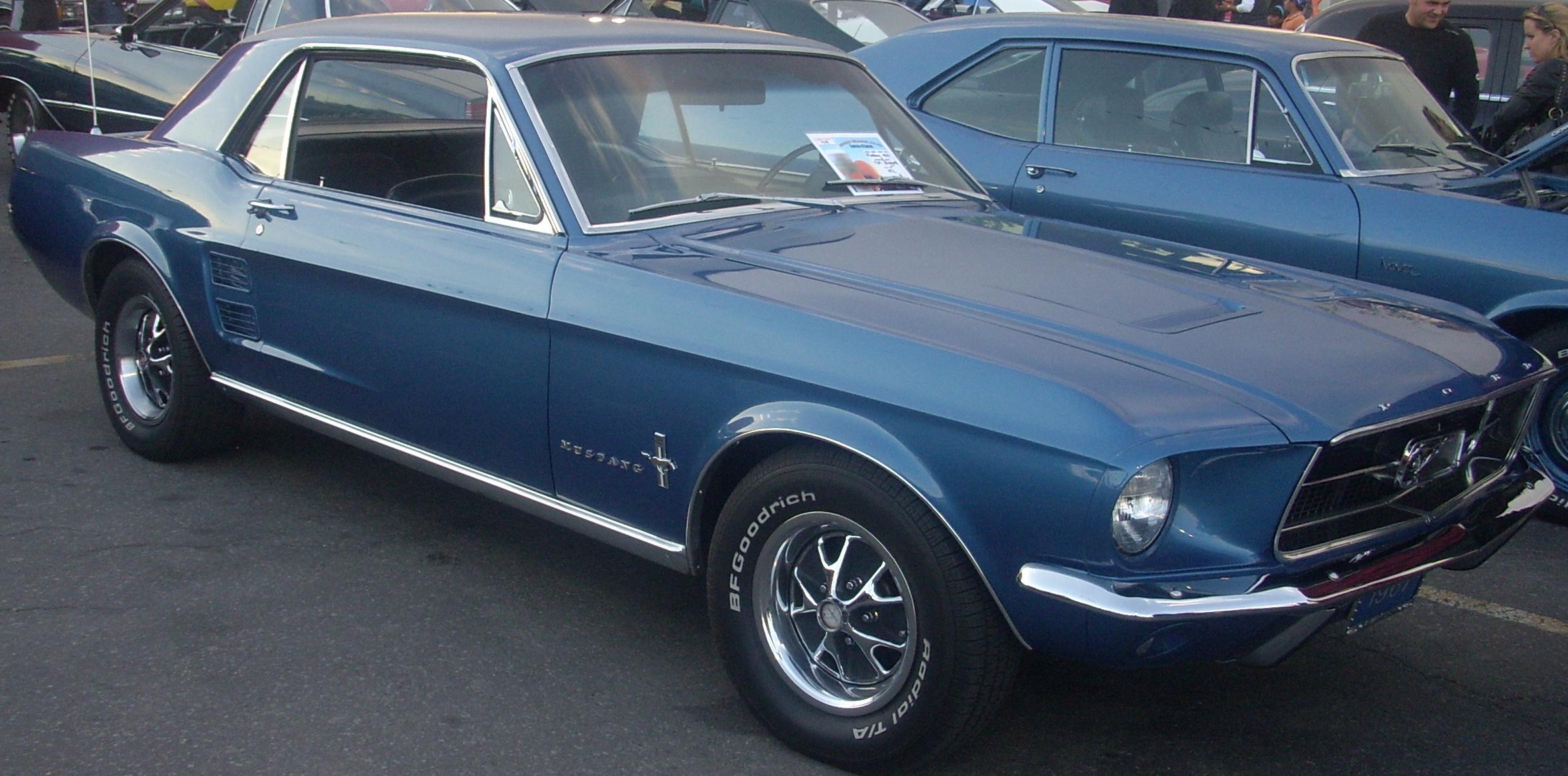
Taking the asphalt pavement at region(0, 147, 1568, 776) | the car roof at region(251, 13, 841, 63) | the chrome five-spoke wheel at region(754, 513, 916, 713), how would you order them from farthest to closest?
the car roof at region(251, 13, 841, 63) → the asphalt pavement at region(0, 147, 1568, 776) → the chrome five-spoke wheel at region(754, 513, 916, 713)

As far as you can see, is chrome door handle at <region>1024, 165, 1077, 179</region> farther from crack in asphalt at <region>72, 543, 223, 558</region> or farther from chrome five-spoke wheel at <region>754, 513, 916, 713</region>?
crack in asphalt at <region>72, 543, 223, 558</region>

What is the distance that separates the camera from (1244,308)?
322cm

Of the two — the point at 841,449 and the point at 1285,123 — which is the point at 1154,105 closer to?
the point at 1285,123

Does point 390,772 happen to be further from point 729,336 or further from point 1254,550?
point 1254,550

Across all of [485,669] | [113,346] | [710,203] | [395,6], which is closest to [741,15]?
[395,6]

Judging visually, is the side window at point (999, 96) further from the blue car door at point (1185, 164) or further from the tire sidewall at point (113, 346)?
A: the tire sidewall at point (113, 346)

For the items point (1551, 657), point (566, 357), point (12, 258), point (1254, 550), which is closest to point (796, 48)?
point (566, 357)

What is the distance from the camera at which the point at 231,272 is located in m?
4.30

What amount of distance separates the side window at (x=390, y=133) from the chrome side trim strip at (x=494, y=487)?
2.24 ft

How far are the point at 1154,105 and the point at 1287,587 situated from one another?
352cm

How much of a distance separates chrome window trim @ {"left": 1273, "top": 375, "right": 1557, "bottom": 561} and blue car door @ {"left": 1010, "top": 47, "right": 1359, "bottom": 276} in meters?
1.78

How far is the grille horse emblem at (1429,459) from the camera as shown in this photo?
286 cm

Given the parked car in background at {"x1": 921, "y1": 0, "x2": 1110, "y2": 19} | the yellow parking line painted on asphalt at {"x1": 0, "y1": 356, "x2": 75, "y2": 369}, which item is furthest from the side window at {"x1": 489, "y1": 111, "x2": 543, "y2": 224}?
the parked car in background at {"x1": 921, "y1": 0, "x2": 1110, "y2": 19}

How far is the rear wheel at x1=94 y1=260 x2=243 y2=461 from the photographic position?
462 cm
